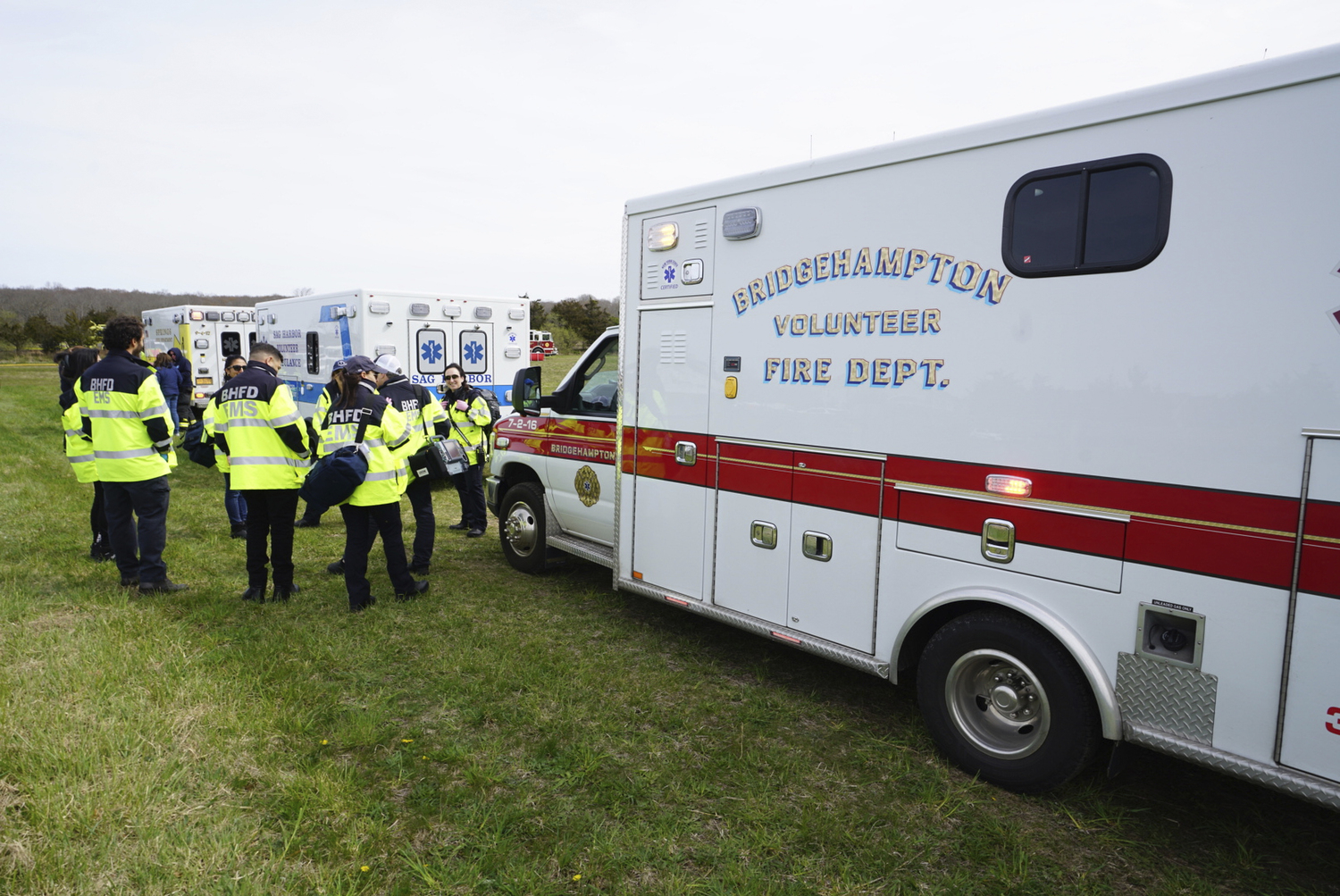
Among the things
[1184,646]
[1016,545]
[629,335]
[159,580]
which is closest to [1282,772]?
[1184,646]

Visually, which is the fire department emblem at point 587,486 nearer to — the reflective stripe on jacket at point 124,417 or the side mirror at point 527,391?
the side mirror at point 527,391

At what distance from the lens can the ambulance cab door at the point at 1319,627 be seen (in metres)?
2.50

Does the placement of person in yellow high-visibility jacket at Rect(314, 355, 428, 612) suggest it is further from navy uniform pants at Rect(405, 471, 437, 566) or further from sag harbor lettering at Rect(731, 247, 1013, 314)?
sag harbor lettering at Rect(731, 247, 1013, 314)

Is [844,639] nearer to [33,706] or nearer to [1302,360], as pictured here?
[1302,360]

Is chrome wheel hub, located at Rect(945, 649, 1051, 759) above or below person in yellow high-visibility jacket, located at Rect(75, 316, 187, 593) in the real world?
below

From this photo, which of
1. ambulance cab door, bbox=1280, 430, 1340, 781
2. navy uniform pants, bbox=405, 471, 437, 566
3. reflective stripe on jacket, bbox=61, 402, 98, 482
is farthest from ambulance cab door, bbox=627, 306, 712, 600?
reflective stripe on jacket, bbox=61, 402, 98, 482

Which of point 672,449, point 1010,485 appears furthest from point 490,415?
point 1010,485

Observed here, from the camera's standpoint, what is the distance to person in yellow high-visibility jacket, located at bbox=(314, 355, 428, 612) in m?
5.39

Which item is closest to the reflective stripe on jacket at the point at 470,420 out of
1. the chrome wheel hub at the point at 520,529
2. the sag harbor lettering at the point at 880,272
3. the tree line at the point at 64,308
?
the chrome wheel hub at the point at 520,529

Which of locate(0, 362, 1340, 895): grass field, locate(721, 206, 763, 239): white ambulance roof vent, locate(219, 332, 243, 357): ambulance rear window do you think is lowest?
locate(0, 362, 1340, 895): grass field

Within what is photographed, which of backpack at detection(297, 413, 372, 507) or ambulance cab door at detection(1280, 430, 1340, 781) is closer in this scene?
ambulance cab door at detection(1280, 430, 1340, 781)

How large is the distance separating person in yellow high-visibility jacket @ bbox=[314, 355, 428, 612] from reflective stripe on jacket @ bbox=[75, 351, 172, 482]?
129 cm

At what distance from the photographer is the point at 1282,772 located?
2645 mm

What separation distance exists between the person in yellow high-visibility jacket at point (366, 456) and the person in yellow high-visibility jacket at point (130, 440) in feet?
4.34
